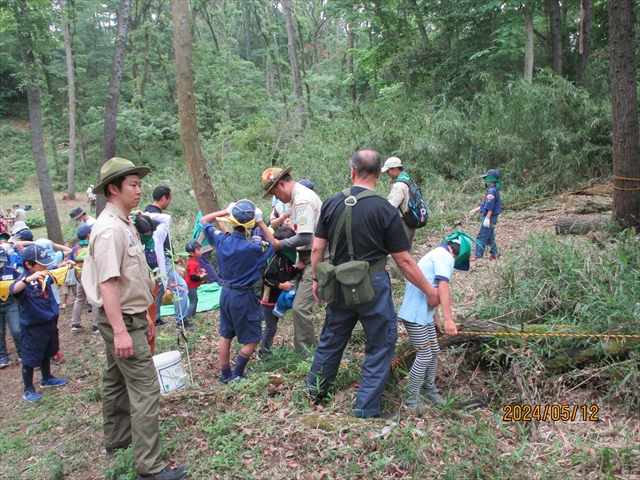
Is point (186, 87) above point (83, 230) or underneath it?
above

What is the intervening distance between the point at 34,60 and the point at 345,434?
11844 millimetres

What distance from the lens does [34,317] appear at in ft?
17.1

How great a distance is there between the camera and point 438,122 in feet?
43.1

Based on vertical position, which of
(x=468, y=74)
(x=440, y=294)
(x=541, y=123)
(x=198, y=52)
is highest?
(x=198, y=52)

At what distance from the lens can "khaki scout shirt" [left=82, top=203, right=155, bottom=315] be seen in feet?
9.93

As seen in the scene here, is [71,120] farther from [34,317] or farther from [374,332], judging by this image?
[374,332]

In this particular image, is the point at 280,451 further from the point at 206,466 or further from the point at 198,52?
the point at 198,52

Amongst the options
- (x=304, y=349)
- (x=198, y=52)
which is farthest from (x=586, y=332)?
(x=198, y=52)

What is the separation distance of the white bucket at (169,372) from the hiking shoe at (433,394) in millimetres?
2346

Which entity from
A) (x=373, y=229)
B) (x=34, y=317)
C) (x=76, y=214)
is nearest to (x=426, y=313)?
(x=373, y=229)

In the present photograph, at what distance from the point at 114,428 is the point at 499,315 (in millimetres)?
3512

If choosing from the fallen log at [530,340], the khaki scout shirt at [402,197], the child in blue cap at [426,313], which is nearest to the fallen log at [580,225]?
the khaki scout shirt at [402,197]

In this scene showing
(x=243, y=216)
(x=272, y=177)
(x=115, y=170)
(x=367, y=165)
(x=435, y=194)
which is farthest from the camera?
(x=435, y=194)

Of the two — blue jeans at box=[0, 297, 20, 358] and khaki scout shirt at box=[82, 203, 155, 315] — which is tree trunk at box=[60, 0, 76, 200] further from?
khaki scout shirt at box=[82, 203, 155, 315]
